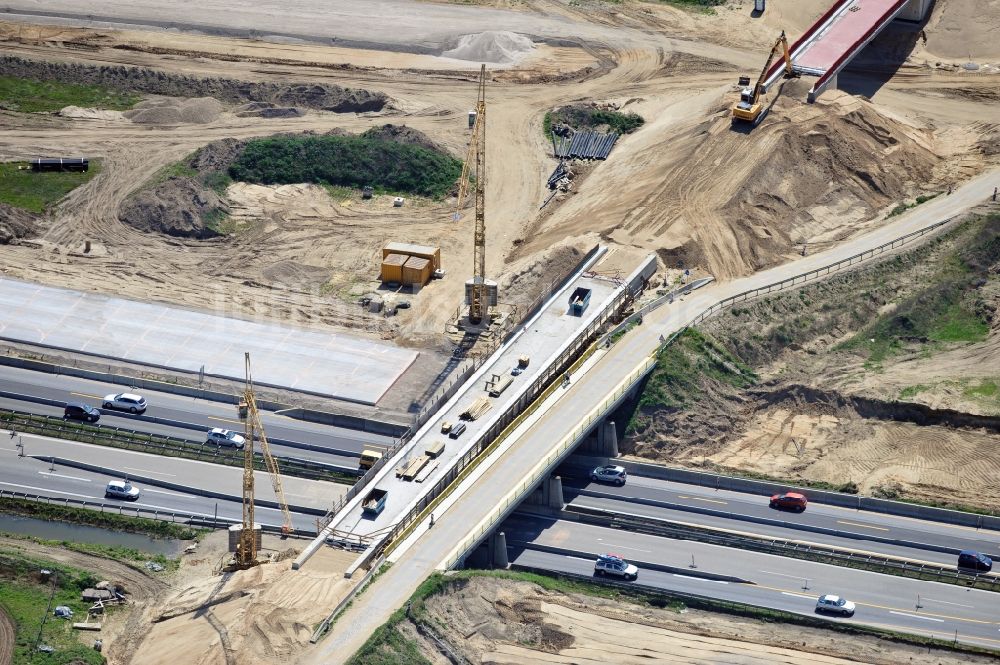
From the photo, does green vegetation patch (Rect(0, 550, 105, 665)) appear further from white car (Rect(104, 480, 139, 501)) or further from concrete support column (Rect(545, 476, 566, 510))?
concrete support column (Rect(545, 476, 566, 510))

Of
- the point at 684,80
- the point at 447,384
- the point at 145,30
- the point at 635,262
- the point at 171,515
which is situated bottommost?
the point at 171,515

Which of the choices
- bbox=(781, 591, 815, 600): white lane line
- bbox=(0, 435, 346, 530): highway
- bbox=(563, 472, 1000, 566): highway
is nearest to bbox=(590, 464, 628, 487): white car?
bbox=(563, 472, 1000, 566): highway

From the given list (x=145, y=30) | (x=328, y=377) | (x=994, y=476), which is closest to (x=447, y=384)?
(x=328, y=377)

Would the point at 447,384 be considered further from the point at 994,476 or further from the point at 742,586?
the point at 994,476

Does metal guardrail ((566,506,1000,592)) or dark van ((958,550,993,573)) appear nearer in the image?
metal guardrail ((566,506,1000,592))

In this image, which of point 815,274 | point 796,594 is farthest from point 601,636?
point 815,274

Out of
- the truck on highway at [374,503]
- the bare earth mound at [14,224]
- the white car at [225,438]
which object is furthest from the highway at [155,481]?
the bare earth mound at [14,224]

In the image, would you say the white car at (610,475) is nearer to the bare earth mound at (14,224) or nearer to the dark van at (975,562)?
the dark van at (975,562)
